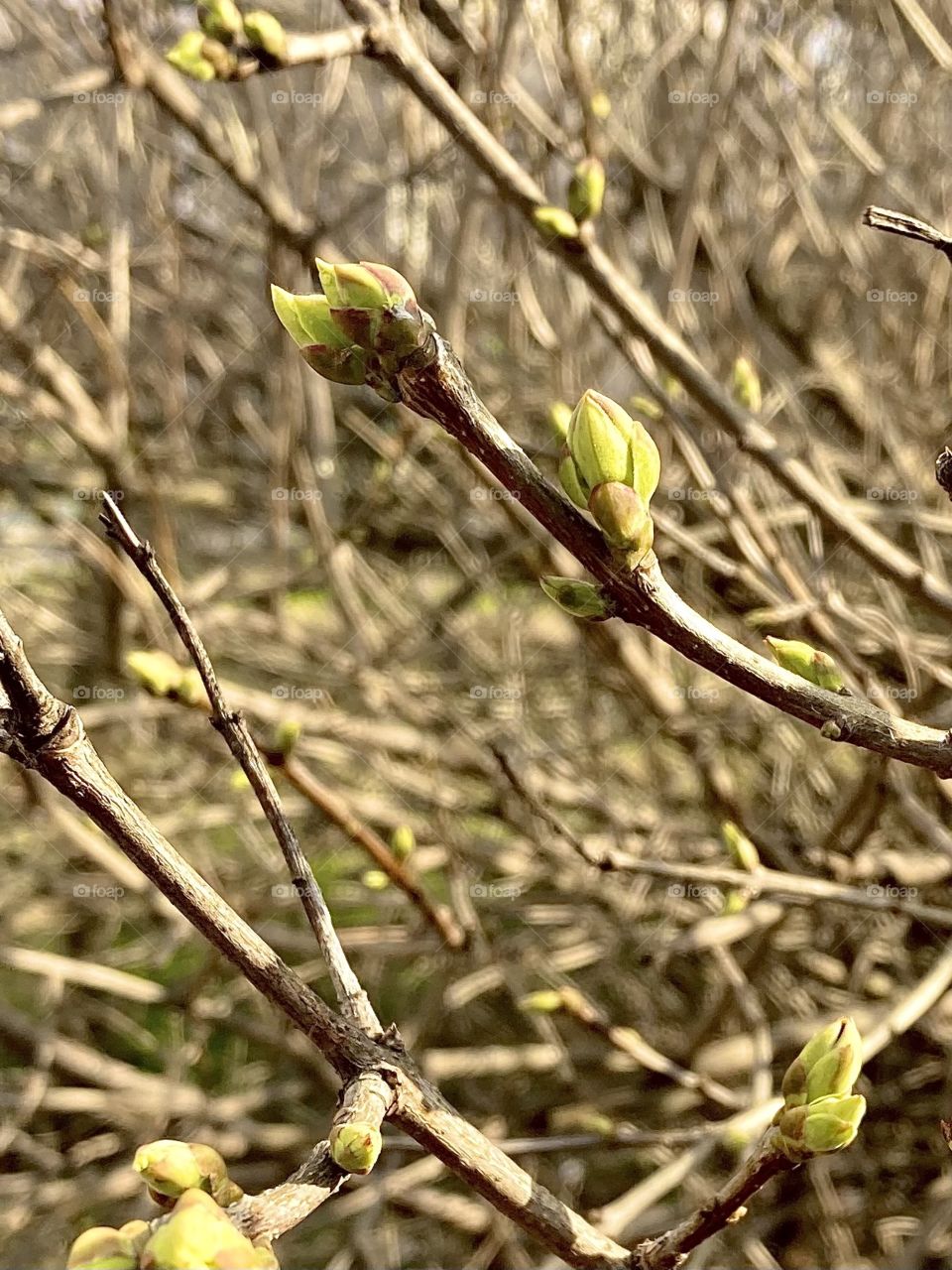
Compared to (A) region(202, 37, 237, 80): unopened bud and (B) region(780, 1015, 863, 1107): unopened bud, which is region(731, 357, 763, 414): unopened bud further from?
(B) region(780, 1015, 863, 1107): unopened bud

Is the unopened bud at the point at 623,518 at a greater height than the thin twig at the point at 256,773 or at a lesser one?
greater

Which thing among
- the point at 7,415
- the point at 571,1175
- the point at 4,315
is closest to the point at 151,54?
the point at 4,315

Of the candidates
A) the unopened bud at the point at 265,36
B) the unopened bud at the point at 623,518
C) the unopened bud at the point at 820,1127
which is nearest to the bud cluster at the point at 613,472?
the unopened bud at the point at 623,518

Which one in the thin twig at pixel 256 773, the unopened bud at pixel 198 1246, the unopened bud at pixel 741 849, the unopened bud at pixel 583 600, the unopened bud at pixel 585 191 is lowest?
the unopened bud at pixel 741 849

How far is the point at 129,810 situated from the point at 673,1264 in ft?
1.45

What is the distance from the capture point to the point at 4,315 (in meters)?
Answer: 2.16

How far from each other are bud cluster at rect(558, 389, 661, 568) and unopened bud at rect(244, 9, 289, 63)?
694mm

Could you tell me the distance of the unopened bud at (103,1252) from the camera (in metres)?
0.51

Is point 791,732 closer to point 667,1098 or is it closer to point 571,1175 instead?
point 667,1098

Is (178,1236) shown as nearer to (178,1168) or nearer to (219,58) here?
(178,1168)

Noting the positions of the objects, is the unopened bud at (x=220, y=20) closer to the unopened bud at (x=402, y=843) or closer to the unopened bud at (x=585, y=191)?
the unopened bud at (x=585, y=191)

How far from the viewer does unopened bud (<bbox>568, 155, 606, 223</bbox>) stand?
1150 millimetres

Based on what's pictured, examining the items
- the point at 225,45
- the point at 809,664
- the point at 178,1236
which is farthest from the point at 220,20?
the point at 178,1236

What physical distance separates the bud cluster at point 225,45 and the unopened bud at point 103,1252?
105cm
